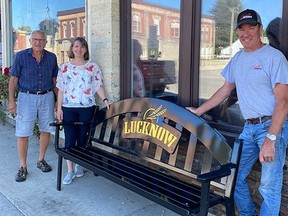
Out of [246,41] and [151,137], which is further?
[151,137]

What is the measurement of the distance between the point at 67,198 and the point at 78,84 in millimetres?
1160

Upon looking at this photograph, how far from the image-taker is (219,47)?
3043 millimetres

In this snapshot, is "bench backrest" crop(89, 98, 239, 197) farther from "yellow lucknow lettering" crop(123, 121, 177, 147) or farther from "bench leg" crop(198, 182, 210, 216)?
"bench leg" crop(198, 182, 210, 216)

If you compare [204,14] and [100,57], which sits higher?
[204,14]

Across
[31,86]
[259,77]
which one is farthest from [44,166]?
[259,77]

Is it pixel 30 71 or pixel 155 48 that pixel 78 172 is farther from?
pixel 155 48

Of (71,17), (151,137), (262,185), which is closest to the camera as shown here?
(262,185)

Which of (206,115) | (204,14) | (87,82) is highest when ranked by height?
(204,14)

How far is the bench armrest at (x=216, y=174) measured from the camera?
2094 mm

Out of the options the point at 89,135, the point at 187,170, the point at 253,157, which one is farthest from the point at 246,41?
the point at 89,135

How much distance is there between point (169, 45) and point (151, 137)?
3.22 ft

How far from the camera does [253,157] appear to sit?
8.09ft

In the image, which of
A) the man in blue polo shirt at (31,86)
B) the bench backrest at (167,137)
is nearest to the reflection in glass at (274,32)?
the bench backrest at (167,137)

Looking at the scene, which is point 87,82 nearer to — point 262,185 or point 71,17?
point 71,17
